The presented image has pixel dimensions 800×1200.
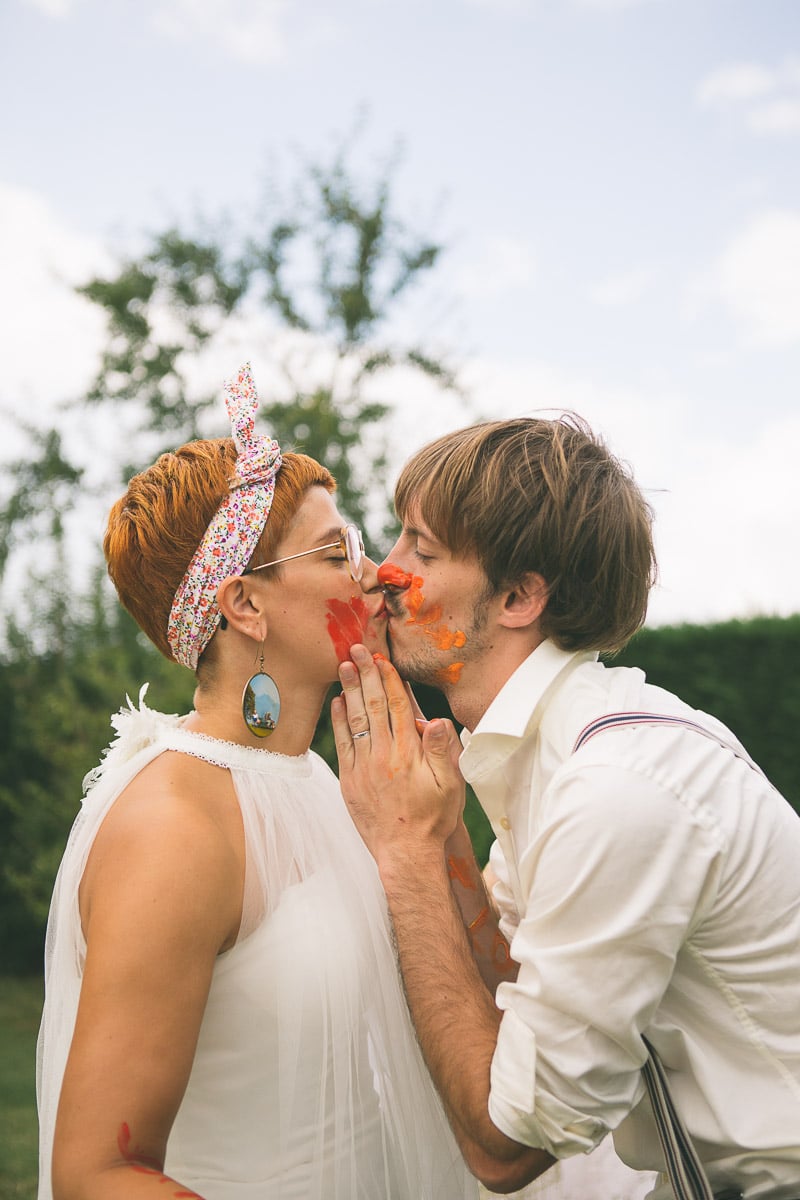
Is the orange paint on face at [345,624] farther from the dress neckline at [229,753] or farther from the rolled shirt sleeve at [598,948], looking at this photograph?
the rolled shirt sleeve at [598,948]

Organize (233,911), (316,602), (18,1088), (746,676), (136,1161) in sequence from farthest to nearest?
(18,1088)
(746,676)
(316,602)
(233,911)
(136,1161)

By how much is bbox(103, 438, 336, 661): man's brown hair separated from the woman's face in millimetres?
72

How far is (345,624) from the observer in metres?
3.36

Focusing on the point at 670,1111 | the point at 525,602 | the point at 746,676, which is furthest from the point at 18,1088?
the point at 670,1111

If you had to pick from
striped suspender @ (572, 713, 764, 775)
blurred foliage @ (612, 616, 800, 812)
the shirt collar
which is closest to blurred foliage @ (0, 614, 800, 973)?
blurred foliage @ (612, 616, 800, 812)

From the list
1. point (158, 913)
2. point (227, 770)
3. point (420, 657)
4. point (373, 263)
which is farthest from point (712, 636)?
point (373, 263)

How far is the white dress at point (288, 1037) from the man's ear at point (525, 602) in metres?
0.89

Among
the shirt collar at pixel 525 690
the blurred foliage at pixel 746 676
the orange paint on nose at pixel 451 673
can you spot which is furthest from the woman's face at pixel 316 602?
the blurred foliage at pixel 746 676

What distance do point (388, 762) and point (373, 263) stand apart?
513 inches

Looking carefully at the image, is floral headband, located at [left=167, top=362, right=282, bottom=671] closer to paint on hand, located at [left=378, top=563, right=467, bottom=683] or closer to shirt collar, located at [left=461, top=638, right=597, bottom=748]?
paint on hand, located at [left=378, top=563, right=467, bottom=683]

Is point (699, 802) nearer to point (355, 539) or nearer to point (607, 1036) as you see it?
point (607, 1036)

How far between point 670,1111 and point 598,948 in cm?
50

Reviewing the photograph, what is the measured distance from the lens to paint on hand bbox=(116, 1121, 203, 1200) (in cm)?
227

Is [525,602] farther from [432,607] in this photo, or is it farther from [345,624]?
[345,624]
